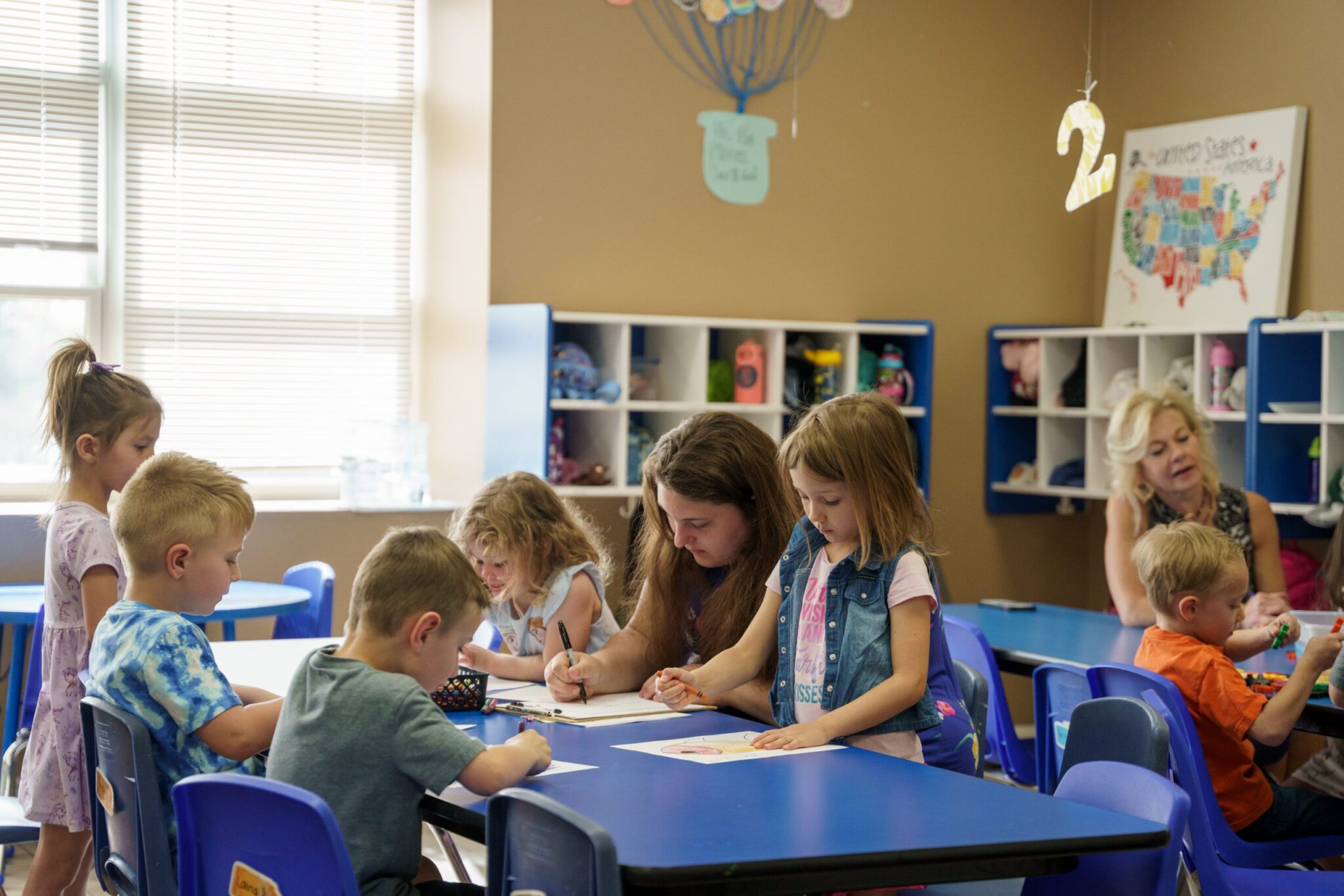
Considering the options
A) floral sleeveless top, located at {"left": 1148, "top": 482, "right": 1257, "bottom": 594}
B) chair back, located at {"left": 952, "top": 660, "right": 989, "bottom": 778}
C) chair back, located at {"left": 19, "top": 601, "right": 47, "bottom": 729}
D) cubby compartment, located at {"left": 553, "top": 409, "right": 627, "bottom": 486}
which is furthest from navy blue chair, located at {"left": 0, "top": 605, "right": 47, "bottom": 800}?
floral sleeveless top, located at {"left": 1148, "top": 482, "right": 1257, "bottom": 594}

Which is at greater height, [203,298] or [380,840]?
[203,298]

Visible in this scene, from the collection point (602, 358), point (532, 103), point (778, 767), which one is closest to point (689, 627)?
point (778, 767)

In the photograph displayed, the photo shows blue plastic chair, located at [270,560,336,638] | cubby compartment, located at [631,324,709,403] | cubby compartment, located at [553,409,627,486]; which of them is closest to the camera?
blue plastic chair, located at [270,560,336,638]

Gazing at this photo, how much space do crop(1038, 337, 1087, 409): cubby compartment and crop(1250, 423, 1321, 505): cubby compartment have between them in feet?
3.06

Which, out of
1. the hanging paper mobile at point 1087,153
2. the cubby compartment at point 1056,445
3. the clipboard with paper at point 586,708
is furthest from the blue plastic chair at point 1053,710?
the cubby compartment at point 1056,445

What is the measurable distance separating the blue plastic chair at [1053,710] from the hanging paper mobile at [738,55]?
2422 mm

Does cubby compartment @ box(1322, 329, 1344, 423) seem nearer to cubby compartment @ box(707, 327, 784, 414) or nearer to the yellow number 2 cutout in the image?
the yellow number 2 cutout

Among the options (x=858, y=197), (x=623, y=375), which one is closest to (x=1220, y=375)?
(x=858, y=197)

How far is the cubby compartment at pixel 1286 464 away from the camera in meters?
4.15

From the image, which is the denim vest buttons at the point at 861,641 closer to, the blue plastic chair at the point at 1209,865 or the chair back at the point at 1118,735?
the chair back at the point at 1118,735

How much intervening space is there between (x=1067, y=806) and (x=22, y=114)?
3903 millimetres

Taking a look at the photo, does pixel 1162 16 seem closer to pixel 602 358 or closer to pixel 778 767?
pixel 602 358

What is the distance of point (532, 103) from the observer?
14.7 ft

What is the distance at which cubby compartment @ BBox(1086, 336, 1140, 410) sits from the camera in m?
4.79
